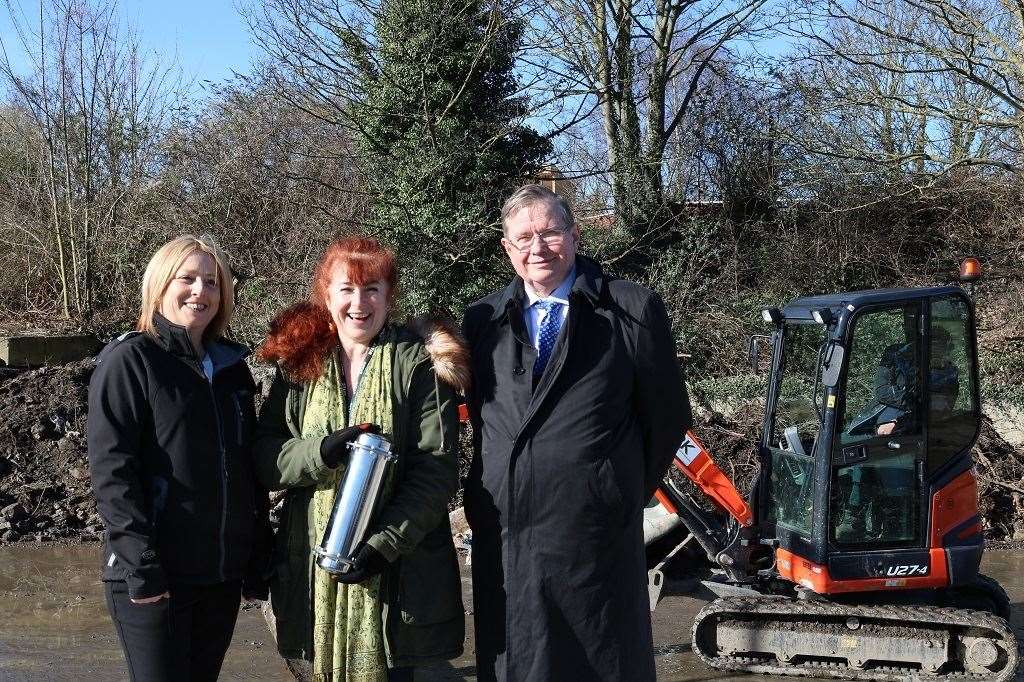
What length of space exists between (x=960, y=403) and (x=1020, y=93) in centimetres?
903

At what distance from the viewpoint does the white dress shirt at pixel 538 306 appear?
132 inches

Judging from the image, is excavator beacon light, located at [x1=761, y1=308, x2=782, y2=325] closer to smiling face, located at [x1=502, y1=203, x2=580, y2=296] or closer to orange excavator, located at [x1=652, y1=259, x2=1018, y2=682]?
orange excavator, located at [x1=652, y1=259, x2=1018, y2=682]

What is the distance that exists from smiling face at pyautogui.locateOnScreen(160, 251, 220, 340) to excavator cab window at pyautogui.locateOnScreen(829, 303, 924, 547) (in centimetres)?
373

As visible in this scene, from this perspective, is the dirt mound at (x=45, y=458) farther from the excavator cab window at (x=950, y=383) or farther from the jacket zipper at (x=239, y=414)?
the excavator cab window at (x=950, y=383)

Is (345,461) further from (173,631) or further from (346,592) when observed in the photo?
(173,631)

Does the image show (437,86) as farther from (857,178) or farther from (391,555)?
(391,555)

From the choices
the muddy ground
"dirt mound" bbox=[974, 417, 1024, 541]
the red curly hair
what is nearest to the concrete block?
the muddy ground

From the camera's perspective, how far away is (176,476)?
311cm

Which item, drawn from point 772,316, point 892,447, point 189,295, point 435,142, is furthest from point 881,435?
point 435,142

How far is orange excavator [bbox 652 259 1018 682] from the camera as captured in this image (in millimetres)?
5750

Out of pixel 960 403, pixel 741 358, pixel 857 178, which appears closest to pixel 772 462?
pixel 960 403

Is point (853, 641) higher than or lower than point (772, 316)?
lower

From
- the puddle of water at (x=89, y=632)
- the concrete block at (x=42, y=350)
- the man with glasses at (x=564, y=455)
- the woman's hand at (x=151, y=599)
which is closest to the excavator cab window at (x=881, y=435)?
the puddle of water at (x=89, y=632)

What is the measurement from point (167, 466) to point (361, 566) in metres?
0.65
